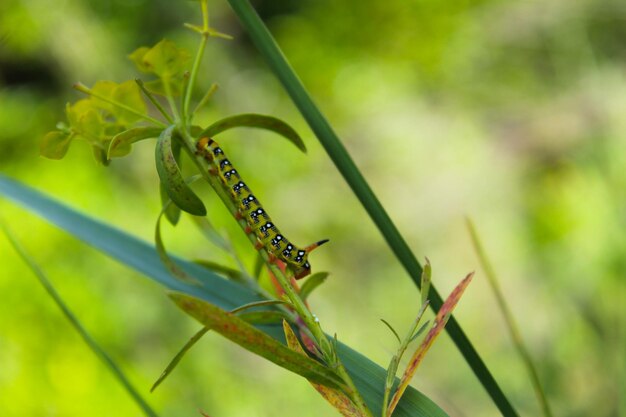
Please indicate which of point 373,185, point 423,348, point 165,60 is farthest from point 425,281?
point 373,185

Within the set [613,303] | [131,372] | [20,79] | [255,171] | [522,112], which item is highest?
[522,112]

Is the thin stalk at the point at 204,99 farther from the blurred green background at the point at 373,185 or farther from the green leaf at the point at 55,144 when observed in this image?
the blurred green background at the point at 373,185

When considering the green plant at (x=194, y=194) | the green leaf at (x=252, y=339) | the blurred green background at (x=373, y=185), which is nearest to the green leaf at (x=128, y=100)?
the green plant at (x=194, y=194)

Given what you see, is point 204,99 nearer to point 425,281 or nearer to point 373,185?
point 425,281

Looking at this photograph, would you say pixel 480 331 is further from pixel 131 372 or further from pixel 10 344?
pixel 10 344

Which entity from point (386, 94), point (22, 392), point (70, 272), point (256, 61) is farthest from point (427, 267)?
point (256, 61)
